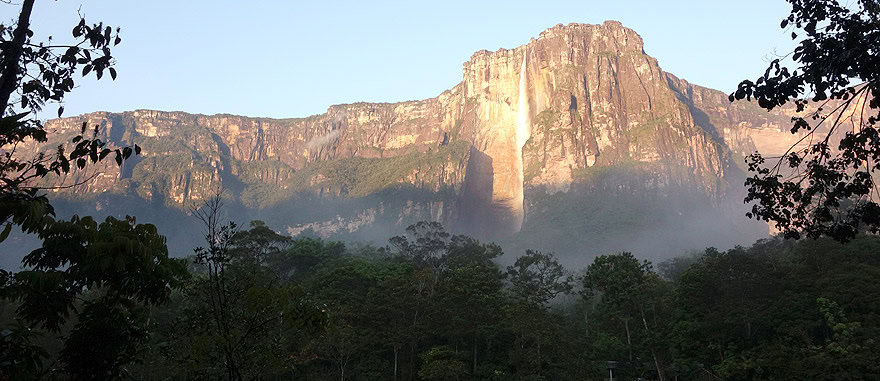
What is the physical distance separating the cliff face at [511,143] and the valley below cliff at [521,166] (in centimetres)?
38

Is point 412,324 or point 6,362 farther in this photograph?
point 412,324

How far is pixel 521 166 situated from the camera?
145375 millimetres

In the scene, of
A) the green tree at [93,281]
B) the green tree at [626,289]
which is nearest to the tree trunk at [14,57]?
the green tree at [93,281]

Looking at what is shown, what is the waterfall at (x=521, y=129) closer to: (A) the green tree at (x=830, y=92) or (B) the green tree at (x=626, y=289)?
(B) the green tree at (x=626, y=289)

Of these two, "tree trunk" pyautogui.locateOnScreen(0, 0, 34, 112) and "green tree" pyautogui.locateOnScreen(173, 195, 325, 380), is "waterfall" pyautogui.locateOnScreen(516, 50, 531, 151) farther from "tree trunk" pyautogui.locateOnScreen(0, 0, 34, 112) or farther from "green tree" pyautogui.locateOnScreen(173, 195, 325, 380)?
"tree trunk" pyautogui.locateOnScreen(0, 0, 34, 112)

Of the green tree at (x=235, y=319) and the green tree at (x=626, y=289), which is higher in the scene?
the green tree at (x=235, y=319)

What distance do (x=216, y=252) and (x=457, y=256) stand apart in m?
61.9

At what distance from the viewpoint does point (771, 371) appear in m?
29.3

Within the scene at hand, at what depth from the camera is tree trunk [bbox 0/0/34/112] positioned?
6.34 m

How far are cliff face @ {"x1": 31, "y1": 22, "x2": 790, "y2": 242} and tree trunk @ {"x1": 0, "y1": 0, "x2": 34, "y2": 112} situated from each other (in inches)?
5119

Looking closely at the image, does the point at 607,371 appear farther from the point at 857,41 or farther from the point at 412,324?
the point at 857,41

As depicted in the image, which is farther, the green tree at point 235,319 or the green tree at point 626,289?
the green tree at point 626,289

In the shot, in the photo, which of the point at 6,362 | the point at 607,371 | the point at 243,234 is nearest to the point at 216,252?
the point at 6,362

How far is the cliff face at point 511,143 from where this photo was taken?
136 m
